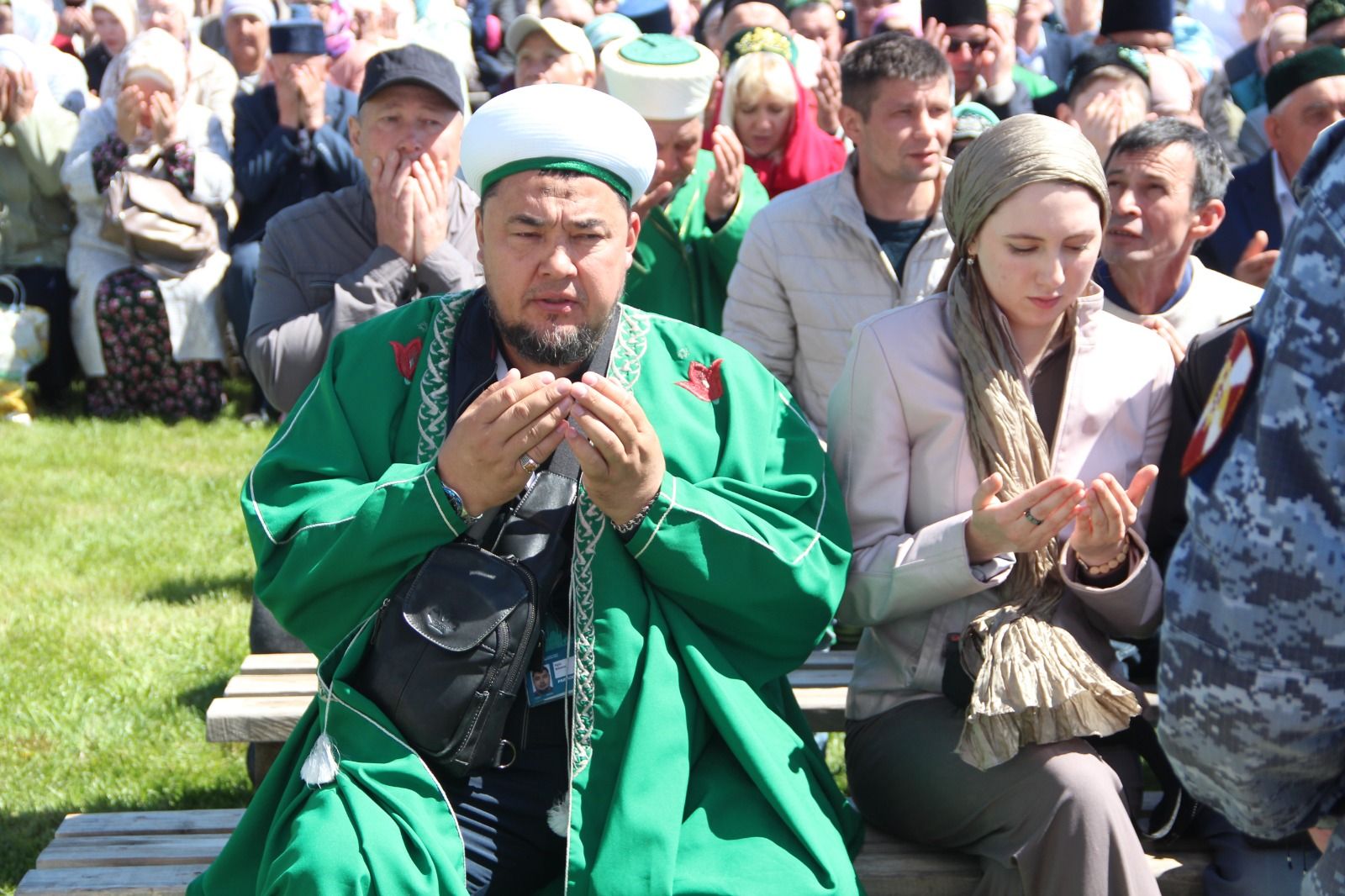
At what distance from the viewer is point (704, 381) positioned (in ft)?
11.1

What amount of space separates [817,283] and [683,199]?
0.70 m

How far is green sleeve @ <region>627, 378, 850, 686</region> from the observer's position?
3.06 m

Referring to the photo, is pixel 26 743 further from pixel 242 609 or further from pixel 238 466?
pixel 238 466

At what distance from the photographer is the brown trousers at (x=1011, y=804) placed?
301 centimetres

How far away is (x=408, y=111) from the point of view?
4.54m

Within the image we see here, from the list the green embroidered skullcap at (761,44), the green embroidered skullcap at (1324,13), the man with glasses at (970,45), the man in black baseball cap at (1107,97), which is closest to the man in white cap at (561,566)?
the man in black baseball cap at (1107,97)

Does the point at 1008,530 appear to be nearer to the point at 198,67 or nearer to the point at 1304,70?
the point at 1304,70

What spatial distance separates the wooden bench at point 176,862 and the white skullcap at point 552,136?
5.18ft

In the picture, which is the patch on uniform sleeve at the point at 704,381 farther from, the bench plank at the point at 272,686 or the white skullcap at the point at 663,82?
the white skullcap at the point at 663,82

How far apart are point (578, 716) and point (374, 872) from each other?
0.51 meters

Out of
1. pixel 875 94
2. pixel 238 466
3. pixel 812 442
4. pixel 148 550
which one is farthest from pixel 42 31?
pixel 812 442

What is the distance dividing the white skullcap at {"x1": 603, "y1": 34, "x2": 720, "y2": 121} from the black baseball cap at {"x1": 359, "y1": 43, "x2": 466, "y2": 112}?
66 cm

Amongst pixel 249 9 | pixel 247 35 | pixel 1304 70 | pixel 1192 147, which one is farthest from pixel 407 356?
pixel 249 9

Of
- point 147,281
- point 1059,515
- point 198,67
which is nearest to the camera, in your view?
point 1059,515
